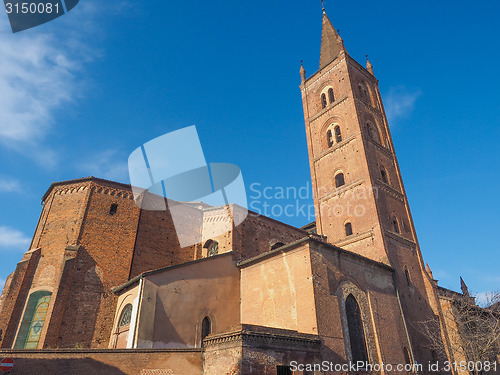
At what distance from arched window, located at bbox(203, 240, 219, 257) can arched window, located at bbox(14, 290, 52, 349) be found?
332 inches

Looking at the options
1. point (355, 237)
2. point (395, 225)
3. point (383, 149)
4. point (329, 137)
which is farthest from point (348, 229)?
point (329, 137)

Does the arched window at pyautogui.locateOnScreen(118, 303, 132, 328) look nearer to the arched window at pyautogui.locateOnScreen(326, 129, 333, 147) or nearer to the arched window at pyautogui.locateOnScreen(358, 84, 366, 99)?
the arched window at pyautogui.locateOnScreen(326, 129, 333, 147)

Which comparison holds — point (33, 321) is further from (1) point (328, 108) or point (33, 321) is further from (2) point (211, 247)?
(1) point (328, 108)

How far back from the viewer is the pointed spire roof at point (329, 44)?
27728mm

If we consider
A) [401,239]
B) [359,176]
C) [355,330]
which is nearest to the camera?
[355,330]

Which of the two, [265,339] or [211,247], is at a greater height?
[211,247]

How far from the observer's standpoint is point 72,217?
1834 centimetres

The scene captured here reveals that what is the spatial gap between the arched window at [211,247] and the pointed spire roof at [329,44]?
56.9 ft

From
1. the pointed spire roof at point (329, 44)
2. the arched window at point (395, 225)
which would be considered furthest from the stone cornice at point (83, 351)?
the pointed spire roof at point (329, 44)

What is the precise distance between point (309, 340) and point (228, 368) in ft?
10.6

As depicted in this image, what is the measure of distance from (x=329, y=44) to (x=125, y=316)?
25843 millimetres

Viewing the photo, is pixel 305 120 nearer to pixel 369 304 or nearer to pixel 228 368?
pixel 369 304

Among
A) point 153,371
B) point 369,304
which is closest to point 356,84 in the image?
point 369,304

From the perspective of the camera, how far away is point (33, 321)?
52.4ft
